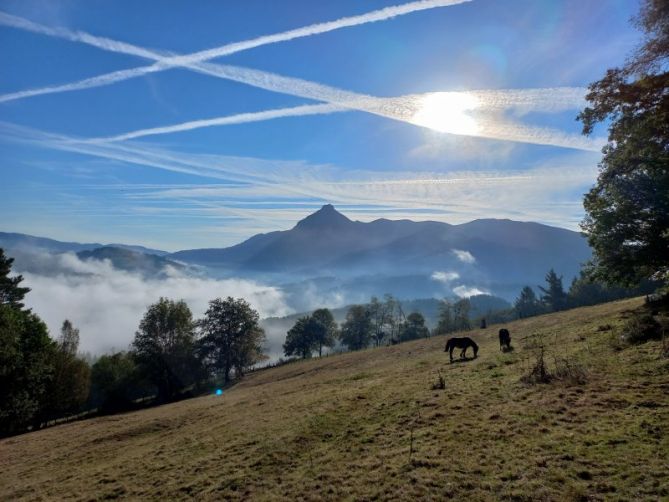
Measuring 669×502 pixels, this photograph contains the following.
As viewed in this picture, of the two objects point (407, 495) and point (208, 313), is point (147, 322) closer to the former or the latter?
point (208, 313)

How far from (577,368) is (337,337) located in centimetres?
10536

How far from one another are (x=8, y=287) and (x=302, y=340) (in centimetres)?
7093

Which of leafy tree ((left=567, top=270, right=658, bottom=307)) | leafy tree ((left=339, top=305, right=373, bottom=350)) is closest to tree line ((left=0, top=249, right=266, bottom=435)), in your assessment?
leafy tree ((left=339, top=305, right=373, bottom=350))

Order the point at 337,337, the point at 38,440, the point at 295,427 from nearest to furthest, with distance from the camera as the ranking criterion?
the point at 295,427
the point at 38,440
the point at 337,337

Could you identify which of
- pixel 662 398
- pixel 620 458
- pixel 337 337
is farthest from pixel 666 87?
pixel 337 337

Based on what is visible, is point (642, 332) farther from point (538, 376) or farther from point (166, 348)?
point (166, 348)

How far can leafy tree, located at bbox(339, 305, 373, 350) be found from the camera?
4722 inches

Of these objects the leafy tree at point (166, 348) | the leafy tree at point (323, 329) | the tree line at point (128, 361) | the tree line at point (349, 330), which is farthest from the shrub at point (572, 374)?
the leafy tree at point (323, 329)

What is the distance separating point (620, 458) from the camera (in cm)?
957

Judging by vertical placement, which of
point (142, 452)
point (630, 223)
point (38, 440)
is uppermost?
point (630, 223)

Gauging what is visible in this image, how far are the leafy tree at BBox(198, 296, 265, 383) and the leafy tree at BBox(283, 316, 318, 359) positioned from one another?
22.6 meters

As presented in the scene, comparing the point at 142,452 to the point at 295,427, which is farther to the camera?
the point at 142,452

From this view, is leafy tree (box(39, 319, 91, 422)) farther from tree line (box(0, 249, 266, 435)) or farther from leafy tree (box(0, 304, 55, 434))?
leafy tree (box(0, 304, 55, 434))

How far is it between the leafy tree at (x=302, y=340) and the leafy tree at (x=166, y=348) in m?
34.8
